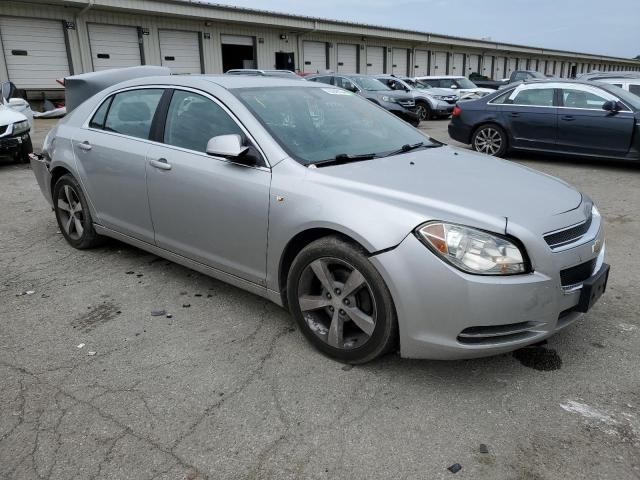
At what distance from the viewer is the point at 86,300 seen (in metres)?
3.85

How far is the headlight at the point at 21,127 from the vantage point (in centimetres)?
902

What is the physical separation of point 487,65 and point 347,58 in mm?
19931

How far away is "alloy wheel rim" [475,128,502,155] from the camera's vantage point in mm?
9844

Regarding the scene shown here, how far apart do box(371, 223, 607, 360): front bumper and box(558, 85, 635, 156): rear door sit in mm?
7010

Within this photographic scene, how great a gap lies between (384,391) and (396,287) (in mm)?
569

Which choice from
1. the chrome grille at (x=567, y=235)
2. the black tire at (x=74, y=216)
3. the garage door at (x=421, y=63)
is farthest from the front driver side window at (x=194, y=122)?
the garage door at (x=421, y=63)

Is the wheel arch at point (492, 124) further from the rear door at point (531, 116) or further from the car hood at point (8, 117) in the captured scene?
the car hood at point (8, 117)

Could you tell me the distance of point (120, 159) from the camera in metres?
4.03

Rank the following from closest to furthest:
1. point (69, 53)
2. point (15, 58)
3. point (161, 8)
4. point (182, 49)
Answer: point (15, 58) < point (69, 53) < point (161, 8) < point (182, 49)

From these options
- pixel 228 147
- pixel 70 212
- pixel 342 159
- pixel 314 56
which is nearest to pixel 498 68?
pixel 314 56

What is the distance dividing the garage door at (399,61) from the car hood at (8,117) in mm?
28331

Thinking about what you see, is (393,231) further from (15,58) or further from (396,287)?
(15,58)

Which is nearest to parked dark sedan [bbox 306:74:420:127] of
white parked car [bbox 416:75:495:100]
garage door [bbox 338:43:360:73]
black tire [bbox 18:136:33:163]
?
white parked car [bbox 416:75:495:100]

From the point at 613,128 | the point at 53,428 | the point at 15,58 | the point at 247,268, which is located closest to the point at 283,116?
the point at 247,268
